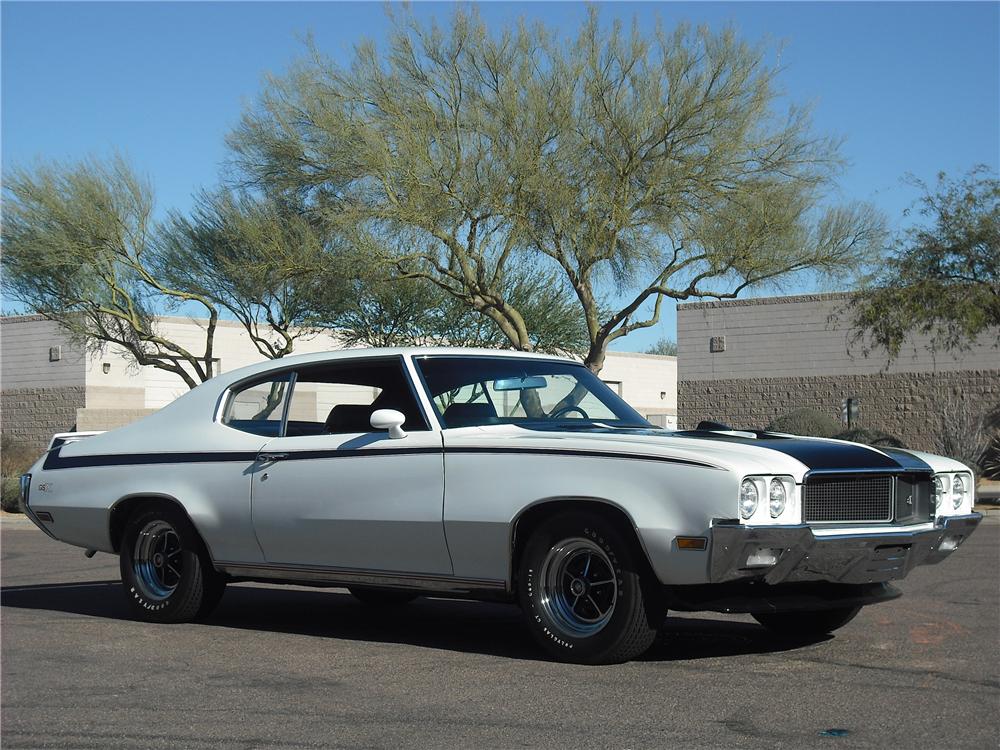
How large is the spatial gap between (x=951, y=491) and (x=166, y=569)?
494cm

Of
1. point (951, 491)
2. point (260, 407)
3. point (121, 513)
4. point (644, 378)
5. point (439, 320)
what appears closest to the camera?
point (951, 491)

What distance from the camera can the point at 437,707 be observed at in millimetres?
6242

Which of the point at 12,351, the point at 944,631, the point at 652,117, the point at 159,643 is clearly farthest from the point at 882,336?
the point at 12,351

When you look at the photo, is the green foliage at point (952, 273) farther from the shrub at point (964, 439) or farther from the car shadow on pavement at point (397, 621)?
the car shadow on pavement at point (397, 621)

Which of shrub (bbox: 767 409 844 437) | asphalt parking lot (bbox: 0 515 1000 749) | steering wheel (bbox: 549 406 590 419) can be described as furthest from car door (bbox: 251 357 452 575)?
shrub (bbox: 767 409 844 437)

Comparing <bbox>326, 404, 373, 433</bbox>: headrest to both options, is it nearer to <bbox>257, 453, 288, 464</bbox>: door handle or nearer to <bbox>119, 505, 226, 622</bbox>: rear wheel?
<bbox>257, 453, 288, 464</bbox>: door handle

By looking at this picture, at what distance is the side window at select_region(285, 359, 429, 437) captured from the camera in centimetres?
847

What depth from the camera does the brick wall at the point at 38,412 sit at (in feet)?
158

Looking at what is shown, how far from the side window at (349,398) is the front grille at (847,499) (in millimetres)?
2258

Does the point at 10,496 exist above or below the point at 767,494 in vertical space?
below

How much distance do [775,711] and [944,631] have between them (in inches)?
114

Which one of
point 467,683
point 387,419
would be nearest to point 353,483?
point 387,419

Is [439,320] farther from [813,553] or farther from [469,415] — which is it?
[813,553]

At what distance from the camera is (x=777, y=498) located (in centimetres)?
698
